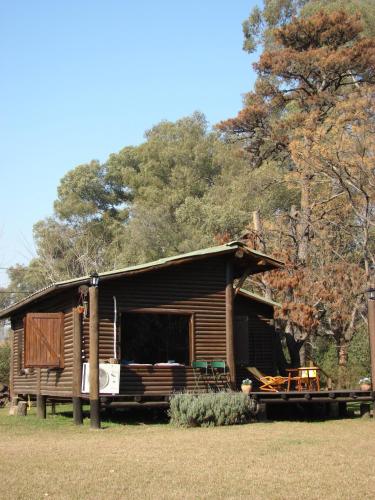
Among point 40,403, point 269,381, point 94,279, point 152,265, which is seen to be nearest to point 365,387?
point 269,381

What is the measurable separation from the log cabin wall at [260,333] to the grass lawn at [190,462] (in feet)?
18.6

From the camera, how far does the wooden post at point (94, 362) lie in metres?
15.7

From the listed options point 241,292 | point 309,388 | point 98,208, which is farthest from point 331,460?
point 98,208

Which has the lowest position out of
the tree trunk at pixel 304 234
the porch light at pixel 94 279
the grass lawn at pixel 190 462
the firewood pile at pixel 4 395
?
the grass lawn at pixel 190 462

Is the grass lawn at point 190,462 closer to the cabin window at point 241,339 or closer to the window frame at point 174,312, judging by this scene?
the window frame at point 174,312

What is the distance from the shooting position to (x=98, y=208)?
5375 cm

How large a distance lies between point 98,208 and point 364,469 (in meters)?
45.2

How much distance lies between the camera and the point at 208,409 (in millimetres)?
15781

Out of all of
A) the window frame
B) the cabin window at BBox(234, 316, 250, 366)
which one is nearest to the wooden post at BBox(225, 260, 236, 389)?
the window frame

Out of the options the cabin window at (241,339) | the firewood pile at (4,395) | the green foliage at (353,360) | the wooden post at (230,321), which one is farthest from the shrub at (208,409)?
the firewood pile at (4,395)

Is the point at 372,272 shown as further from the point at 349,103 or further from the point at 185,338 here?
the point at 185,338

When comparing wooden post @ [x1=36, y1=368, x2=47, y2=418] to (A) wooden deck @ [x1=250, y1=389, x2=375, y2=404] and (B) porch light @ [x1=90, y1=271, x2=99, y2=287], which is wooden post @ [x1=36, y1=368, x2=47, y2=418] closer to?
(B) porch light @ [x1=90, y1=271, x2=99, y2=287]

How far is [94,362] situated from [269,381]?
199 inches

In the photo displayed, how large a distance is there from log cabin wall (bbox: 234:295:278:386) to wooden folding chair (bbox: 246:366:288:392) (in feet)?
4.86
